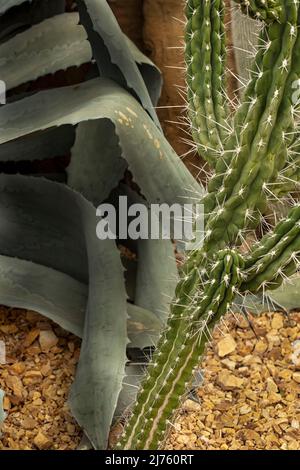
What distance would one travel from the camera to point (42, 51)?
2104 mm

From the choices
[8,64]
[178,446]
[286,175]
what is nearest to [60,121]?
[8,64]

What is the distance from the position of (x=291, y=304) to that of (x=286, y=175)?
27.8 inches

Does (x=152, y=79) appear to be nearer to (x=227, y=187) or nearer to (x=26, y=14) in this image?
(x=26, y=14)

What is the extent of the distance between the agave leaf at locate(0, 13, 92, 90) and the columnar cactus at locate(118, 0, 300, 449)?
54 cm

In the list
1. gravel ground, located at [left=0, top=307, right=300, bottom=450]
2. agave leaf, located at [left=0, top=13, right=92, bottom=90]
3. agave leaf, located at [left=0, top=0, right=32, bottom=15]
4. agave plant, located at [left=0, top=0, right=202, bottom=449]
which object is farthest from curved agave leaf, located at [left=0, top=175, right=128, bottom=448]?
agave leaf, located at [left=0, top=0, right=32, bottom=15]

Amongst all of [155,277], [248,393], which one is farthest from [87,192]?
[248,393]

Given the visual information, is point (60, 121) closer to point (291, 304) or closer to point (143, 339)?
point (143, 339)

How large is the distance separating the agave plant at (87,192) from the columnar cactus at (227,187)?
24 centimetres

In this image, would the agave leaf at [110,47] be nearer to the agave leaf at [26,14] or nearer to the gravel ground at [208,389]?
the agave leaf at [26,14]

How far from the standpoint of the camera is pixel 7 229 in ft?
6.51

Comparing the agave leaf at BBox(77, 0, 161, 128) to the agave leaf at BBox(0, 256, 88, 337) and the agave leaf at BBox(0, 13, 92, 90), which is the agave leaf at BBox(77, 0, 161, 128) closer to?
the agave leaf at BBox(0, 13, 92, 90)

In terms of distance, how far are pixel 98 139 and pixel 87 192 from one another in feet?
0.42

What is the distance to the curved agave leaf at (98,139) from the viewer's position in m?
1.84
